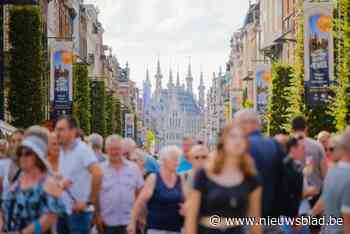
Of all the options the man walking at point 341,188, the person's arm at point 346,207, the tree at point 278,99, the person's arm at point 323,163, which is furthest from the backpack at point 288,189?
the tree at point 278,99

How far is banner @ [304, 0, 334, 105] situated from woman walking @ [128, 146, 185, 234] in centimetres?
2103

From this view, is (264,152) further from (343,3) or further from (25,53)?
(25,53)

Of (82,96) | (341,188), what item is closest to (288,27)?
(82,96)

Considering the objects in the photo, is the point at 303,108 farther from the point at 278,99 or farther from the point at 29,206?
the point at 29,206

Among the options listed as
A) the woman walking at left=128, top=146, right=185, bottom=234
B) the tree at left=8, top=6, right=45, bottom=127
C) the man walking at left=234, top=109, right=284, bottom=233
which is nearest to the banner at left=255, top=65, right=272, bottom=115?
the tree at left=8, top=6, right=45, bottom=127

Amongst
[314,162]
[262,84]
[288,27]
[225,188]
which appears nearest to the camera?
[225,188]

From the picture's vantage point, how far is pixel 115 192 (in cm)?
1466

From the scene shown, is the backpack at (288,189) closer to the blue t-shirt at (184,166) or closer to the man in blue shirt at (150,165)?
the blue t-shirt at (184,166)

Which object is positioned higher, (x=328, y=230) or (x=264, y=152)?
(x=264, y=152)

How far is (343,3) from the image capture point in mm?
33688

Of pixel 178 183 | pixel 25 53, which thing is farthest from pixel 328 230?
pixel 25 53

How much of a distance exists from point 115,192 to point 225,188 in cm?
542

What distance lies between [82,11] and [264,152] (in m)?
89.5

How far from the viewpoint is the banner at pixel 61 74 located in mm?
46750
